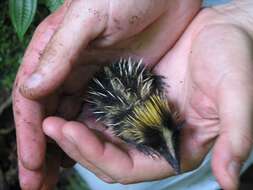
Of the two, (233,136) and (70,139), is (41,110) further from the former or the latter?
(233,136)

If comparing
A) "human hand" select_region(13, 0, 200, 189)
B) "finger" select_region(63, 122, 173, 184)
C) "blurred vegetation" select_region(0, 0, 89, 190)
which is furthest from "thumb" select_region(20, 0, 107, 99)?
"blurred vegetation" select_region(0, 0, 89, 190)

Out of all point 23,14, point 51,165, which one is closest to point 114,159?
point 51,165

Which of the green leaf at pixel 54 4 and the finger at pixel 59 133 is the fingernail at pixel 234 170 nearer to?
the finger at pixel 59 133

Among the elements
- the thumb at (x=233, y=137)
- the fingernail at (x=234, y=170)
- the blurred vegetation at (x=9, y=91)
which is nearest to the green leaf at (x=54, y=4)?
the blurred vegetation at (x=9, y=91)

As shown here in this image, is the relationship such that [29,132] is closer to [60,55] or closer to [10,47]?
[60,55]

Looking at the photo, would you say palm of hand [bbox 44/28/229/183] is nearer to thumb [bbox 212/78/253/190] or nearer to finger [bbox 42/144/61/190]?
thumb [bbox 212/78/253/190]

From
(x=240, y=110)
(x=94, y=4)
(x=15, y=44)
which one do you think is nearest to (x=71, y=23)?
(x=94, y=4)

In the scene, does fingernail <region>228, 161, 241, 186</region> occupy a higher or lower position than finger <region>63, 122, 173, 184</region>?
higher
